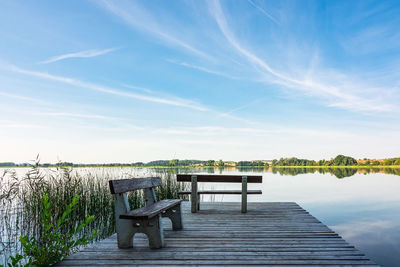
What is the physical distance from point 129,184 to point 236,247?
1486 millimetres

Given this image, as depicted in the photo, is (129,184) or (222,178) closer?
(129,184)

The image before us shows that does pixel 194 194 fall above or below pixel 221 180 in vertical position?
below

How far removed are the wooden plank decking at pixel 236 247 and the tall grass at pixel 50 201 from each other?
2.22 meters

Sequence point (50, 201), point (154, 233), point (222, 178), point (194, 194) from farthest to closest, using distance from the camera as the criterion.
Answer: point (50, 201) < point (194, 194) < point (222, 178) < point (154, 233)

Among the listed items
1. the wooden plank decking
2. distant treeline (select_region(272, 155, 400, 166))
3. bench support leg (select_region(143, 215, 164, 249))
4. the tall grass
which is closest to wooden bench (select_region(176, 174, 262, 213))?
the wooden plank decking

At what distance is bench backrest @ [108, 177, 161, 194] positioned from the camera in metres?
2.72

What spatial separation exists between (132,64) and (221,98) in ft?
30.6

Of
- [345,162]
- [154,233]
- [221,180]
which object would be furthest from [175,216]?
[345,162]

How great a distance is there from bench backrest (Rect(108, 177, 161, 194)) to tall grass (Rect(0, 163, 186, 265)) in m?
2.00

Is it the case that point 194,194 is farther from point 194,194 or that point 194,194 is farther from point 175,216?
point 175,216

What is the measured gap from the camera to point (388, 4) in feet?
45.1

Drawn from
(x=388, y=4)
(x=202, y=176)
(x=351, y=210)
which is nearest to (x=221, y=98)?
(x=388, y=4)

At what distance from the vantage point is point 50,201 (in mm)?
5410

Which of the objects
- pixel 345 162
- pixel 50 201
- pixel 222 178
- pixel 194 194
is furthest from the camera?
pixel 345 162
